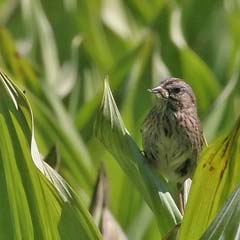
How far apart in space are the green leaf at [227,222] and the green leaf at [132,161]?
1.84 feet

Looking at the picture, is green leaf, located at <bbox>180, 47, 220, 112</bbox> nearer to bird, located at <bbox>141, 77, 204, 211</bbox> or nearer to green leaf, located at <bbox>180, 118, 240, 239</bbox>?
bird, located at <bbox>141, 77, 204, 211</bbox>

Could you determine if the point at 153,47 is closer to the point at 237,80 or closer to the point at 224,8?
the point at 237,80

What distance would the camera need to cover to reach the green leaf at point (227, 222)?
3.21 m

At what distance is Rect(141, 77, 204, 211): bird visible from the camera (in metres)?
4.51

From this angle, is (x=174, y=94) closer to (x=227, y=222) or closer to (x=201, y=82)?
(x=201, y=82)

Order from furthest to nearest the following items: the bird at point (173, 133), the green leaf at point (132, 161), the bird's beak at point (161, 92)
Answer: the bird's beak at point (161, 92) → the bird at point (173, 133) → the green leaf at point (132, 161)

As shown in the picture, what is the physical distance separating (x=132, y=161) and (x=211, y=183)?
395 millimetres

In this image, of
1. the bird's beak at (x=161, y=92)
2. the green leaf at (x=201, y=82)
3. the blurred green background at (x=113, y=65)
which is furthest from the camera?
the green leaf at (x=201, y=82)

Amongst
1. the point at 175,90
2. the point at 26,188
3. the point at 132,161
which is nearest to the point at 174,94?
the point at 175,90

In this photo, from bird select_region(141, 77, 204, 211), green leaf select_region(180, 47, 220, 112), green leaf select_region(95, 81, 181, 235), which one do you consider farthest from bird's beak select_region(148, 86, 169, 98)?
green leaf select_region(180, 47, 220, 112)

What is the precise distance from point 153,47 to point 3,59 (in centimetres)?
77

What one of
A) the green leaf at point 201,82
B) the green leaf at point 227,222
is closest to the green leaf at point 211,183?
the green leaf at point 227,222

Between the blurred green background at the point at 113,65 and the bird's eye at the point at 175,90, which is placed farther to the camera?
the blurred green background at the point at 113,65

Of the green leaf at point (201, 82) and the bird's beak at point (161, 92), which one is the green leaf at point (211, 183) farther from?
the green leaf at point (201, 82)
